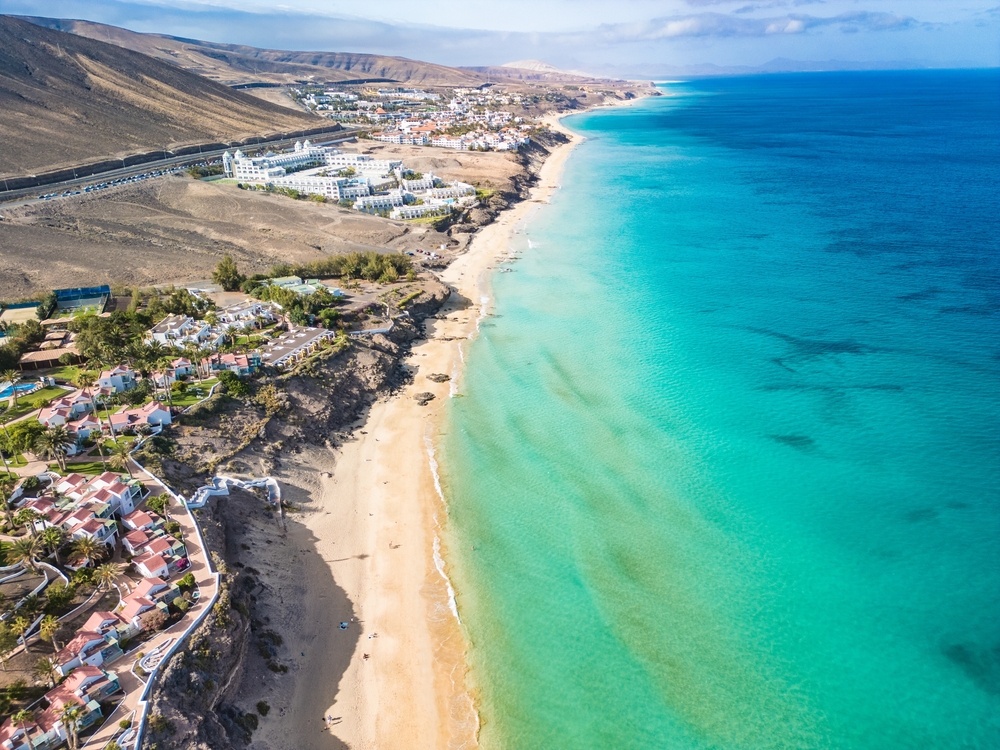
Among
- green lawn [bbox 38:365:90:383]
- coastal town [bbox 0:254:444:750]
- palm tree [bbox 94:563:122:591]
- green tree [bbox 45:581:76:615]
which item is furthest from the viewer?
green lawn [bbox 38:365:90:383]

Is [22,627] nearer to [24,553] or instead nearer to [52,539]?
[24,553]

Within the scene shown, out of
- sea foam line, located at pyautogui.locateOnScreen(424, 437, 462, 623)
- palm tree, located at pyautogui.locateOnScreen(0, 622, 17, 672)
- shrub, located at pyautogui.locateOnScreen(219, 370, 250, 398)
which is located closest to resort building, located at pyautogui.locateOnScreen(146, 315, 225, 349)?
shrub, located at pyautogui.locateOnScreen(219, 370, 250, 398)

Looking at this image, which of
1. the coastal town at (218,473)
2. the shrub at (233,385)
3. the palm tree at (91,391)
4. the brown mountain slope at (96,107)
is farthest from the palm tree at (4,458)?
the brown mountain slope at (96,107)

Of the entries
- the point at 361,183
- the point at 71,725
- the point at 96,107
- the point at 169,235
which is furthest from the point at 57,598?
the point at 96,107

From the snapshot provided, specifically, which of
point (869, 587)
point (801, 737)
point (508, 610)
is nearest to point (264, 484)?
point (508, 610)

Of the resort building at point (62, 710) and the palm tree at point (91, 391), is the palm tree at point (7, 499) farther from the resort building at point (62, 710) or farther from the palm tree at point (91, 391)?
the resort building at point (62, 710)

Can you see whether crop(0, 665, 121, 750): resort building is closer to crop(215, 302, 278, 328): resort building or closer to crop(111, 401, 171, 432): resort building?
crop(111, 401, 171, 432): resort building
